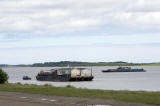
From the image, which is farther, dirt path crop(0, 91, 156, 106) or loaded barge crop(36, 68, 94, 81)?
loaded barge crop(36, 68, 94, 81)

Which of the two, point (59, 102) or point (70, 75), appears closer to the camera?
point (59, 102)

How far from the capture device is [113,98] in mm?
19703

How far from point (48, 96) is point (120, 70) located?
165m

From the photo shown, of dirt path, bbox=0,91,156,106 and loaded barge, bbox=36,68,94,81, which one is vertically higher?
loaded barge, bbox=36,68,94,81

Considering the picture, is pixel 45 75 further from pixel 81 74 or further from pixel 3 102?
pixel 3 102

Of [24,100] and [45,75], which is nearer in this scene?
[24,100]

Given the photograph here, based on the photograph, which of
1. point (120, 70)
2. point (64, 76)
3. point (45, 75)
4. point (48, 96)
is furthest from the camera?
point (120, 70)

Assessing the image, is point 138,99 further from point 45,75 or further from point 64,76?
point 45,75

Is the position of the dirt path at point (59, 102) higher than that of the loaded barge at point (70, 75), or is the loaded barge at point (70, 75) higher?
the loaded barge at point (70, 75)

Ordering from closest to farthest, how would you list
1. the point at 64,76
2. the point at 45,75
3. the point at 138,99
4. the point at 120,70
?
the point at 138,99, the point at 64,76, the point at 45,75, the point at 120,70

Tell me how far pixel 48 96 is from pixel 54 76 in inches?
3511

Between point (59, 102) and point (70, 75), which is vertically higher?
point (70, 75)

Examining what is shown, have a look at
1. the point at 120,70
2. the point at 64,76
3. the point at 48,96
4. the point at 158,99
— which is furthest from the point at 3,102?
the point at 120,70

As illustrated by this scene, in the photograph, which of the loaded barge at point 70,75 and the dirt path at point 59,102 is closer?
the dirt path at point 59,102
